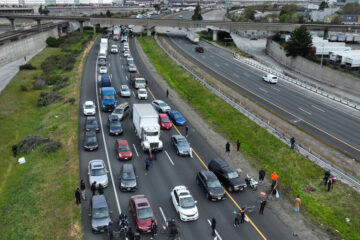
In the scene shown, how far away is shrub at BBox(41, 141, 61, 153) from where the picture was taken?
3766 cm

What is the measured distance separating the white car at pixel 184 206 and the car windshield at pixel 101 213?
18.2ft

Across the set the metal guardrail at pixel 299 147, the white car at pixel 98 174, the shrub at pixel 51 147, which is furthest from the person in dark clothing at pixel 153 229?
the metal guardrail at pixel 299 147

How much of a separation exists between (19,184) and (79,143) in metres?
8.56

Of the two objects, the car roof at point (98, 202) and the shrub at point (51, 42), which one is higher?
the shrub at point (51, 42)

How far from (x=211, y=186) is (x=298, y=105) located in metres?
32.5

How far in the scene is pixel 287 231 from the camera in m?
25.7

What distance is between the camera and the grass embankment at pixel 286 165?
27375 millimetres

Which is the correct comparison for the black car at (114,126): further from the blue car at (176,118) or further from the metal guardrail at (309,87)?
the metal guardrail at (309,87)

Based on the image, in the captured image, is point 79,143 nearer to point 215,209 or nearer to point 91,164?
point 91,164

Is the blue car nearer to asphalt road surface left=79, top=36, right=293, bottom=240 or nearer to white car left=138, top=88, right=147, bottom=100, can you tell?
asphalt road surface left=79, top=36, right=293, bottom=240

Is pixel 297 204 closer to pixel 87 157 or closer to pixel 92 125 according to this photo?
pixel 87 157

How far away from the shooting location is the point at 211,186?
2934cm

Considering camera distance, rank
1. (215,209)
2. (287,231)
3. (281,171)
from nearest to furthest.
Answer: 1. (287,231)
2. (215,209)
3. (281,171)

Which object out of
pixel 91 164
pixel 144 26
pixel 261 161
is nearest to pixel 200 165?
pixel 261 161
